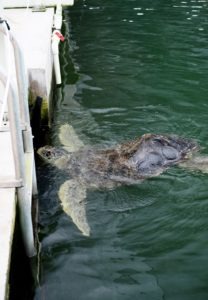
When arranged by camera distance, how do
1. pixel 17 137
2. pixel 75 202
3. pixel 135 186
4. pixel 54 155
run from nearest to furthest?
pixel 17 137 < pixel 75 202 < pixel 135 186 < pixel 54 155

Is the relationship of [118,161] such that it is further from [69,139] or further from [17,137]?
[17,137]

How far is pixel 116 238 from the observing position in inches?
202

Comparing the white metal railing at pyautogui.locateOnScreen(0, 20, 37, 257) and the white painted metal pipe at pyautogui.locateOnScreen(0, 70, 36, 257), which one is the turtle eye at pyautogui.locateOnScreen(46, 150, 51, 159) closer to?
the white metal railing at pyautogui.locateOnScreen(0, 20, 37, 257)

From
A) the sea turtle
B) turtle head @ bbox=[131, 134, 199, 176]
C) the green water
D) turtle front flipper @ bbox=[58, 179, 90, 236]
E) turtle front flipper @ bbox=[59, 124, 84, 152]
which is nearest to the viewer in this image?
the green water

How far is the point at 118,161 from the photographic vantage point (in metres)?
6.31

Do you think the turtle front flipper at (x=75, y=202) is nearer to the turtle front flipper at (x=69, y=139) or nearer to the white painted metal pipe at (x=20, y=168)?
the white painted metal pipe at (x=20, y=168)

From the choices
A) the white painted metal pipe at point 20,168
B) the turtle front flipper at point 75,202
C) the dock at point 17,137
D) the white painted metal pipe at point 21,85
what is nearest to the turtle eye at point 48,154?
the turtle front flipper at point 75,202

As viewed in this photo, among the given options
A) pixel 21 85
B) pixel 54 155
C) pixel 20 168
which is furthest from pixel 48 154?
pixel 20 168

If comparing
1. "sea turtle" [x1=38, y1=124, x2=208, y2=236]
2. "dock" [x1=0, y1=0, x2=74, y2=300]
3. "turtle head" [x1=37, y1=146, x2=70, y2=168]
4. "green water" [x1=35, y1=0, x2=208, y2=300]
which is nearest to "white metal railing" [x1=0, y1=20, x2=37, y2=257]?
"dock" [x1=0, y1=0, x2=74, y2=300]

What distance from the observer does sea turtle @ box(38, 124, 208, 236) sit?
237 inches

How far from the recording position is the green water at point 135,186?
4.52 m

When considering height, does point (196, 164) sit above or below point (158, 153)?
below

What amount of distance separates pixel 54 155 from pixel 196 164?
2050 millimetres

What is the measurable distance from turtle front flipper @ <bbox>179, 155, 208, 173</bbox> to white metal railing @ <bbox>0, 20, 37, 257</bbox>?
99.0 inches
